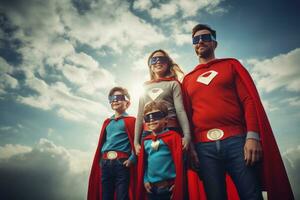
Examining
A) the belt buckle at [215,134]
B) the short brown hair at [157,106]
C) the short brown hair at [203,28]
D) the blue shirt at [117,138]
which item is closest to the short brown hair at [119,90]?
the blue shirt at [117,138]

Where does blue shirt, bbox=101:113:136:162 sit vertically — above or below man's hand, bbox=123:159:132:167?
above

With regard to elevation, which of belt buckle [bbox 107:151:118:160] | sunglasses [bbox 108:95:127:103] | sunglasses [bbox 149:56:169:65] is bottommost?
belt buckle [bbox 107:151:118:160]

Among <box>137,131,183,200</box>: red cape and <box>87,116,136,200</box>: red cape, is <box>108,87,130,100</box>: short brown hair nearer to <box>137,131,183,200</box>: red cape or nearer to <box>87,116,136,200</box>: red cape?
<box>87,116,136,200</box>: red cape

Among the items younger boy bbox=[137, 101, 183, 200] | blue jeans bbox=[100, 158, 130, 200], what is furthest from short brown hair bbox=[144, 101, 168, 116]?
blue jeans bbox=[100, 158, 130, 200]

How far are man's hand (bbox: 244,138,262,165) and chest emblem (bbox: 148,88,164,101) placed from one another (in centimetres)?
137

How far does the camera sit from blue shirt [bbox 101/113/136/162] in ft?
12.6

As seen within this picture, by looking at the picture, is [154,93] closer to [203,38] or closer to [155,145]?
[155,145]

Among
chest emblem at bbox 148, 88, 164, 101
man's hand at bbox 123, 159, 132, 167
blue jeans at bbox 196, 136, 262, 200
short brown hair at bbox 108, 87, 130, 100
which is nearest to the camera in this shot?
blue jeans at bbox 196, 136, 262, 200

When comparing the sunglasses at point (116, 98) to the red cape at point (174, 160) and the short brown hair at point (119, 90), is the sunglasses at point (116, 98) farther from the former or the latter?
the red cape at point (174, 160)

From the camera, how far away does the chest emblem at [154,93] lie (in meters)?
3.21

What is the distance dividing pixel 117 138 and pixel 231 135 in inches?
85.0

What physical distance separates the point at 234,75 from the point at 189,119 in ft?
2.63

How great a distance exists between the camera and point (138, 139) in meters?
3.21

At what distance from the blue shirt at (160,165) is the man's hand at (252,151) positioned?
0.89m
